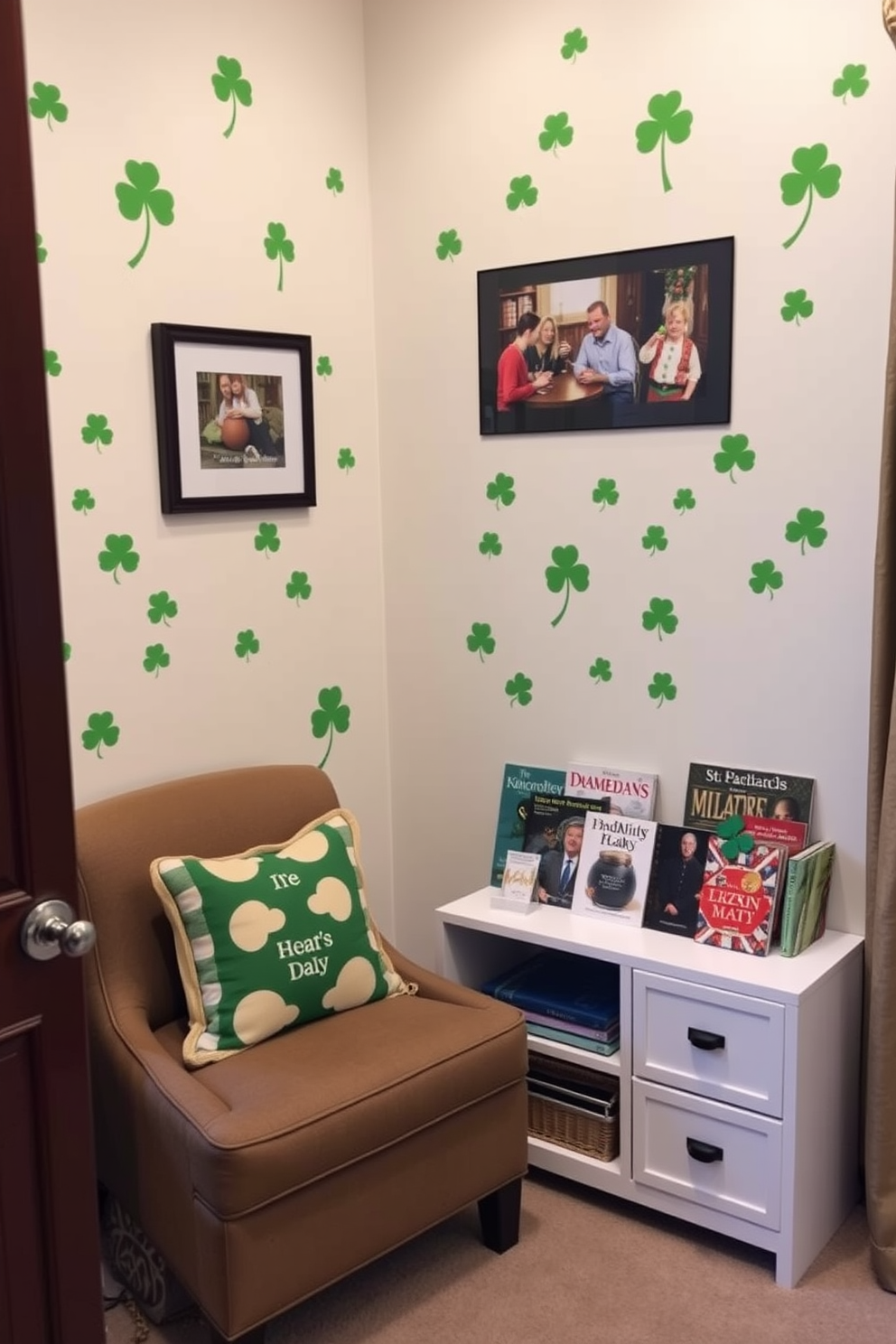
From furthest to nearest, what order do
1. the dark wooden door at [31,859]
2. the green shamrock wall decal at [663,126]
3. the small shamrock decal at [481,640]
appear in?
1. the small shamrock decal at [481,640]
2. the green shamrock wall decal at [663,126]
3. the dark wooden door at [31,859]

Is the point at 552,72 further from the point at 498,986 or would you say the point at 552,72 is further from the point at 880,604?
the point at 498,986

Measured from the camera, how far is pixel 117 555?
8.25 feet

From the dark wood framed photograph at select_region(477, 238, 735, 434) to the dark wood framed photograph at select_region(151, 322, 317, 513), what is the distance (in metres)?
0.42

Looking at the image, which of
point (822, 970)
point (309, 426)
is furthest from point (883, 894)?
point (309, 426)

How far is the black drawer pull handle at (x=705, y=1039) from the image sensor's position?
2291 millimetres

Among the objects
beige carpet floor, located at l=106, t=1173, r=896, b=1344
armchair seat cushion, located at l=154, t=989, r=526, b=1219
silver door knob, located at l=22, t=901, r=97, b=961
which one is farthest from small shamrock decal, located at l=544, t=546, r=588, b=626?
silver door knob, located at l=22, t=901, r=97, b=961

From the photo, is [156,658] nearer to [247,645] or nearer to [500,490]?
[247,645]

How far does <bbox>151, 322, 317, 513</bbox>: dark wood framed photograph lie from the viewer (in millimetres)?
2561

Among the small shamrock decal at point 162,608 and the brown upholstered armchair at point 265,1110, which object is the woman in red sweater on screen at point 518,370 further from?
the brown upholstered armchair at point 265,1110

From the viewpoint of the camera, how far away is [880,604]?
2.21 metres

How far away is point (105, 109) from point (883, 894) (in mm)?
2052

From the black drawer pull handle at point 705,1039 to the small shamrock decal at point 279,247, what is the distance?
69.9 inches

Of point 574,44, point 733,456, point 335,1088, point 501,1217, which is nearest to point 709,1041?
point 501,1217

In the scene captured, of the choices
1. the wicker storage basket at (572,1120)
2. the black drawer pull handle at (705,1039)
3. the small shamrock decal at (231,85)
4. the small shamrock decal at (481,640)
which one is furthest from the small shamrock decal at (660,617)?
the small shamrock decal at (231,85)
